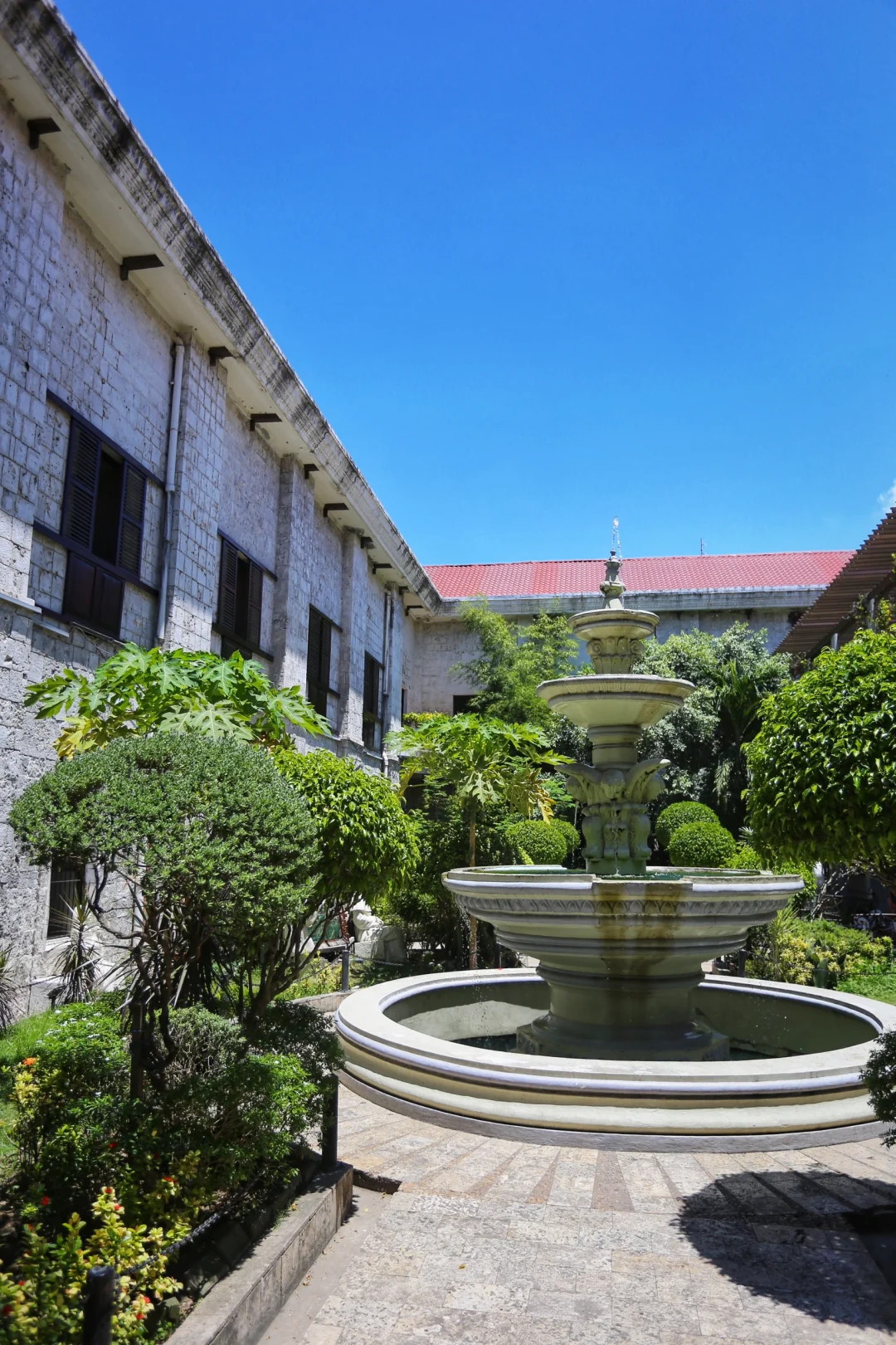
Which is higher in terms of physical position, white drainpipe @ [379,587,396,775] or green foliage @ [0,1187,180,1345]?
white drainpipe @ [379,587,396,775]

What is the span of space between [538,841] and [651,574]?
15352mm

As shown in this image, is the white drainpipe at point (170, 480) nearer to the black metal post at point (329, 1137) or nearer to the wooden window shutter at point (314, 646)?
the wooden window shutter at point (314, 646)

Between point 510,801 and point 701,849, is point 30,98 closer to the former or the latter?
point 510,801

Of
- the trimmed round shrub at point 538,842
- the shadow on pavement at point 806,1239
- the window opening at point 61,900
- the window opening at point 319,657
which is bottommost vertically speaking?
the shadow on pavement at point 806,1239

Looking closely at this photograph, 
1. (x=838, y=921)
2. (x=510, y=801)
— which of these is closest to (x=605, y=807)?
(x=510, y=801)

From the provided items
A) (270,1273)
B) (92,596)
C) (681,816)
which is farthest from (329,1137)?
(681,816)

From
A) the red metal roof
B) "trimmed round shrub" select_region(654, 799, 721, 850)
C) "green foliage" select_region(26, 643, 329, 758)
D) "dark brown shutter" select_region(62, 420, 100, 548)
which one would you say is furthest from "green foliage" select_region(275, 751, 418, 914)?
the red metal roof

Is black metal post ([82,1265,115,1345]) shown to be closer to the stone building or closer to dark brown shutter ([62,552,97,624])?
the stone building

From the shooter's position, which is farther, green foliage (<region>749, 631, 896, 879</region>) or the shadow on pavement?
green foliage (<region>749, 631, 896, 879</region>)

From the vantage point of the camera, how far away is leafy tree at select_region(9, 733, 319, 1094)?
3.39 m

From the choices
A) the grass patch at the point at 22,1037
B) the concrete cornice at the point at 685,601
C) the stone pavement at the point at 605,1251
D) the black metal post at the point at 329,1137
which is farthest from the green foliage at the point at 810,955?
the concrete cornice at the point at 685,601

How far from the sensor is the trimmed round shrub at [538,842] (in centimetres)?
1418

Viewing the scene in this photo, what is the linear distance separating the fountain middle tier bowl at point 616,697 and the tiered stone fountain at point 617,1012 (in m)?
0.02

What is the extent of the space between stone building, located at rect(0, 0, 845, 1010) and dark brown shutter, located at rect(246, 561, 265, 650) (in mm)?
41
